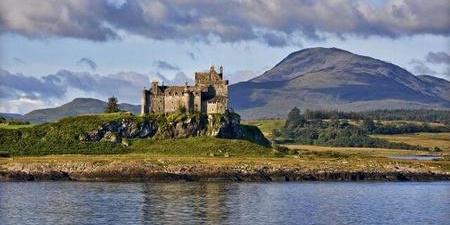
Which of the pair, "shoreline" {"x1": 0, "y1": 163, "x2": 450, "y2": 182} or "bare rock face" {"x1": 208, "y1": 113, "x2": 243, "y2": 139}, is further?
"bare rock face" {"x1": 208, "y1": 113, "x2": 243, "y2": 139}

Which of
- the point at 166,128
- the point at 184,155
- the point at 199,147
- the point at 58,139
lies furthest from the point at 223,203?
the point at 58,139

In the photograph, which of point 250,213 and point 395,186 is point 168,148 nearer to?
point 395,186

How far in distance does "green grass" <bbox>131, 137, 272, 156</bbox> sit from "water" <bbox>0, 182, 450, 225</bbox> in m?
23.6

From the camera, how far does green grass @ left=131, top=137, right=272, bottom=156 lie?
136m

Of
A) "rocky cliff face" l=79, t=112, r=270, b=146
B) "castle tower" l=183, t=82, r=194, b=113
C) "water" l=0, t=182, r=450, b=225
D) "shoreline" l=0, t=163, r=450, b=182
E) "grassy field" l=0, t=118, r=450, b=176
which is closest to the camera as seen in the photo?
"water" l=0, t=182, r=450, b=225

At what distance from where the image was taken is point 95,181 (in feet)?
378

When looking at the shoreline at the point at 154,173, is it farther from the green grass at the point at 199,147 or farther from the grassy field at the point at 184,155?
the green grass at the point at 199,147

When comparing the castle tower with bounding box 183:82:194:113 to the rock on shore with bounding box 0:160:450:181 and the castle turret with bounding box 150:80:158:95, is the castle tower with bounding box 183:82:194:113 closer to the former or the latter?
the castle turret with bounding box 150:80:158:95

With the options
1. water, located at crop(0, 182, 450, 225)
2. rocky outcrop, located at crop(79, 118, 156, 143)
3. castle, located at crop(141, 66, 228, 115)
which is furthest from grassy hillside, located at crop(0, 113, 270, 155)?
water, located at crop(0, 182, 450, 225)

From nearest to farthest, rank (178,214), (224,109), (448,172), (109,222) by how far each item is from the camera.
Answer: (109,222) → (178,214) → (448,172) → (224,109)

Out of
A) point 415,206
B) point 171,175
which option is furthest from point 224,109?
point 415,206

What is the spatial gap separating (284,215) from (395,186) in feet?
133

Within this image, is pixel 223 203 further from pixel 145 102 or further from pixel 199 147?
pixel 145 102

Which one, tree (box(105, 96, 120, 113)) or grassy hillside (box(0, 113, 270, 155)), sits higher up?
tree (box(105, 96, 120, 113))
